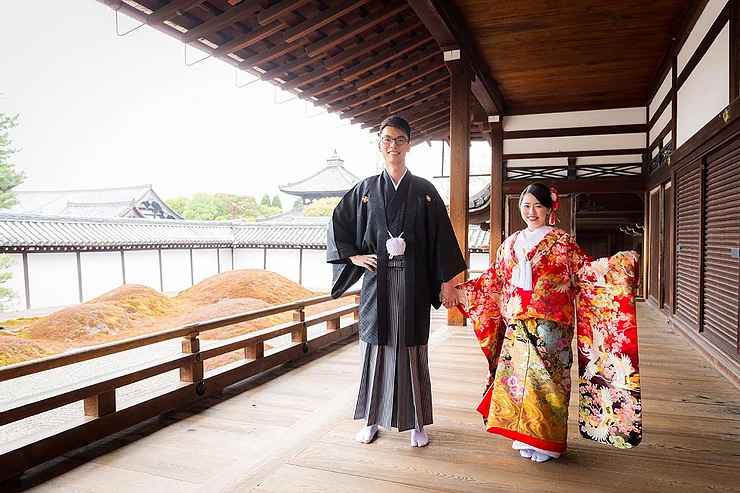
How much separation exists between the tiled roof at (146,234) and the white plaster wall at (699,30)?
7.90m

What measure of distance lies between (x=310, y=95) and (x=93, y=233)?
367 inches

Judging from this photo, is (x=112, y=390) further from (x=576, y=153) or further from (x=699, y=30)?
(x=576, y=153)

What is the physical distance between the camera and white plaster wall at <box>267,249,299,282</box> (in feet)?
56.4

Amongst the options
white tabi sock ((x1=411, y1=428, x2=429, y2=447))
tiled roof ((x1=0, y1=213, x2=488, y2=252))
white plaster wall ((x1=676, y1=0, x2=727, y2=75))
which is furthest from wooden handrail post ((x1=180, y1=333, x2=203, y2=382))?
tiled roof ((x1=0, y1=213, x2=488, y2=252))

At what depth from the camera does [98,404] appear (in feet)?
8.98

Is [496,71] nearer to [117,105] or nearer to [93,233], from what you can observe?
[93,233]

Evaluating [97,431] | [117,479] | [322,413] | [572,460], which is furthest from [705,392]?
[97,431]

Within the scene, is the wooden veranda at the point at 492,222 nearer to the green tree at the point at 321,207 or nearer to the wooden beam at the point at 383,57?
the wooden beam at the point at 383,57

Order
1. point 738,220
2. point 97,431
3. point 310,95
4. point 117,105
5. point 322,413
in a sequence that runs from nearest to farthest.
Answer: point 97,431
point 322,413
point 738,220
point 310,95
point 117,105

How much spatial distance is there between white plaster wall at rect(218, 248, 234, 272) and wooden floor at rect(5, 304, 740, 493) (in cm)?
1414

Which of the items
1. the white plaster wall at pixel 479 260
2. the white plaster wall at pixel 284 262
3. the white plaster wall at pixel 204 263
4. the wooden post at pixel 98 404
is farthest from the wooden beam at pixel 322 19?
the white plaster wall at pixel 284 262

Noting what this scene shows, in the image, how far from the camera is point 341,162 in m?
28.2

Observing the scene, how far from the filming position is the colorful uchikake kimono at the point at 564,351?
228 centimetres

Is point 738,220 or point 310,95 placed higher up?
point 310,95
